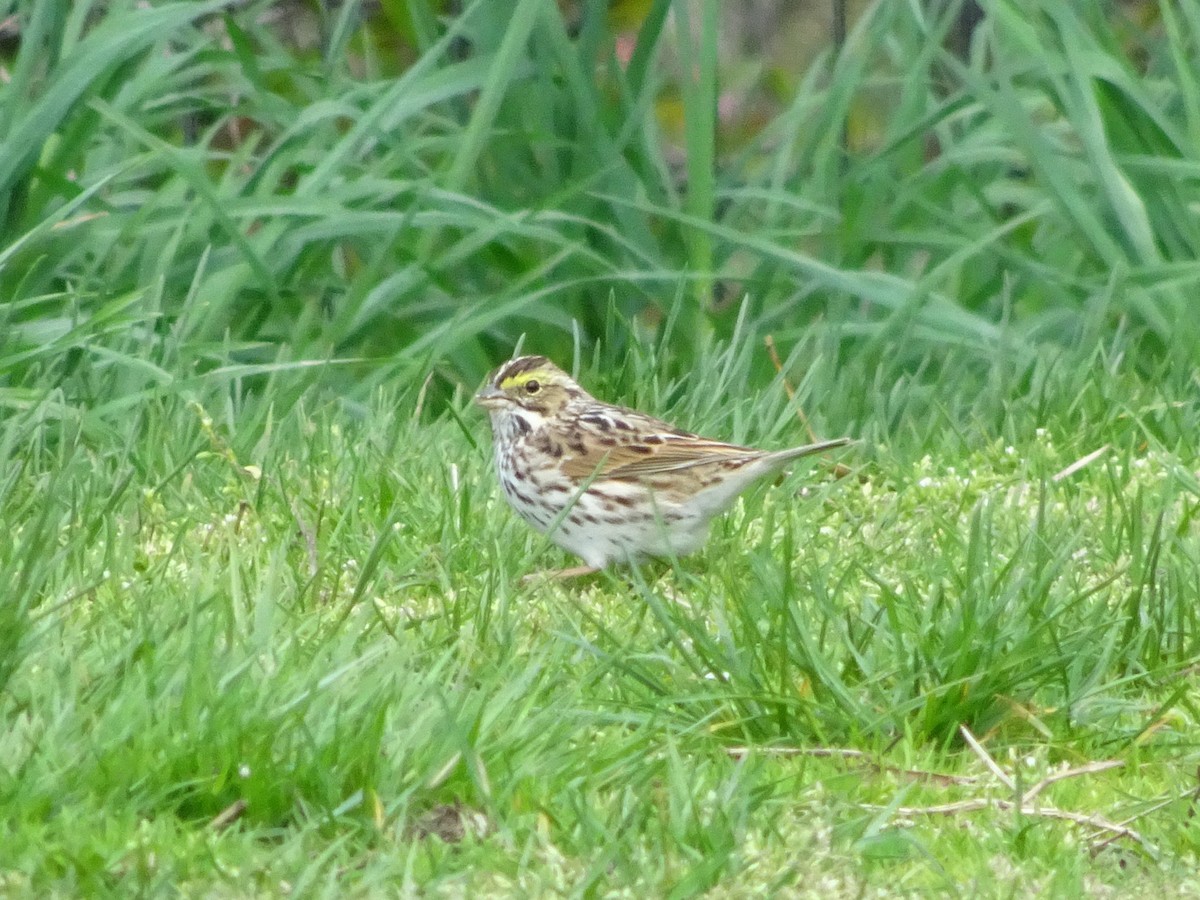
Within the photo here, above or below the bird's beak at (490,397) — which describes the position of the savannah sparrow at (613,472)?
below

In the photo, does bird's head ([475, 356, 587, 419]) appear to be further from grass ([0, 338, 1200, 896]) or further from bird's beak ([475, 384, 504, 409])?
grass ([0, 338, 1200, 896])

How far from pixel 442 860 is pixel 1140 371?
4.57 metres

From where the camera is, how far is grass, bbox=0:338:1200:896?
352 cm

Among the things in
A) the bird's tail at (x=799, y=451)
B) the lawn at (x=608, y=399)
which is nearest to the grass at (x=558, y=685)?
the lawn at (x=608, y=399)

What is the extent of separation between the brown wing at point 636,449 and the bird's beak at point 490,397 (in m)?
0.24

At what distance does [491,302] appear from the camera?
24.3 feet

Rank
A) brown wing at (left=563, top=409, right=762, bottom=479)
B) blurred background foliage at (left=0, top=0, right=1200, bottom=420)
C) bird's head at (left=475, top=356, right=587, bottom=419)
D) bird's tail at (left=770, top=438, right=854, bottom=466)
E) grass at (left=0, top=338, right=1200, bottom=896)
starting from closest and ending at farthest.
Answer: grass at (left=0, top=338, right=1200, bottom=896) → bird's tail at (left=770, top=438, right=854, bottom=466) → brown wing at (left=563, top=409, right=762, bottom=479) → bird's head at (left=475, top=356, right=587, bottom=419) → blurred background foliage at (left=0, top=0, right=1200, bottom=420)

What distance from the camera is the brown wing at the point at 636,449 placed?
5879mm

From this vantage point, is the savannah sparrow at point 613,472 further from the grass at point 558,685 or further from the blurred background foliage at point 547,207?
the blurred background foliage at point 547,207

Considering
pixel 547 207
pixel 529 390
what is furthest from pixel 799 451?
pixel 547 207

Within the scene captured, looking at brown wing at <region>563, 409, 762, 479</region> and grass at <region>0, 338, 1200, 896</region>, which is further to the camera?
brown wing at <region>563, 409, 762, 479</region>

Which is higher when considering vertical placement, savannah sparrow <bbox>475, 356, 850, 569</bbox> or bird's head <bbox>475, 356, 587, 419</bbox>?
bird's head <bbox>475, 356, 587, 419</bbox>

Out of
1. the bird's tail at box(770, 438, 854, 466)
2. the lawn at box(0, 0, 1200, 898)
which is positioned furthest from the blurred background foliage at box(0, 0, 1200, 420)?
the bird's tail at box(770, 438, 854, 466)

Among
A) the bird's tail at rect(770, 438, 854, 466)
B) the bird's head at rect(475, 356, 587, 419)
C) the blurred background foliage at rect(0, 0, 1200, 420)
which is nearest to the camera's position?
the bird's tail at rect(770, 438, 854, 466)
